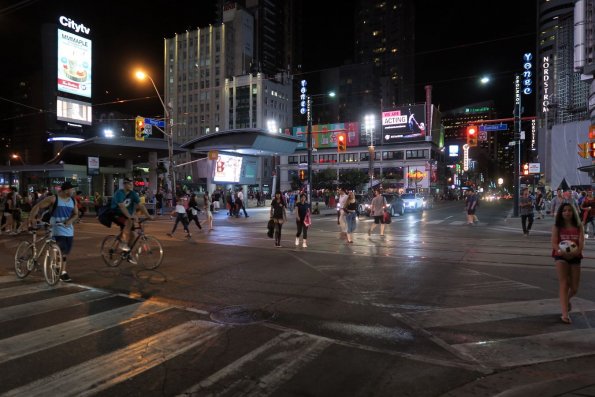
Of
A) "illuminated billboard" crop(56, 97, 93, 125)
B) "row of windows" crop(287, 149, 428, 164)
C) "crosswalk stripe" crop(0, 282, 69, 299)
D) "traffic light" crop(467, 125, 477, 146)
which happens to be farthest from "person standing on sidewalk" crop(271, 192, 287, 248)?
"row of windows" crop(287, 149, 428, 164)

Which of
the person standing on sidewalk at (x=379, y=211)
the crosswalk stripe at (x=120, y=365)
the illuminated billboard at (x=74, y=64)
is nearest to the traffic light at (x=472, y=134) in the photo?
the person standing on sidewalk at (x=379, y=211)

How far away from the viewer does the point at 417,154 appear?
91.5m

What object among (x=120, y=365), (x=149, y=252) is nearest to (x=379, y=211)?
(x=149, y=252)

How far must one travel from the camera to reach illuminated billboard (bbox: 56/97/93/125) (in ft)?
160

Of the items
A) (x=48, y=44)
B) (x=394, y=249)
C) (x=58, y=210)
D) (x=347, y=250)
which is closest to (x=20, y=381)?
(x=58, y=210)

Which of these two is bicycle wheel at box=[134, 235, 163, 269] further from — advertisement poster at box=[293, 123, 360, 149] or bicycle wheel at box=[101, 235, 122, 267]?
advertisement poster at box=[293, 123, 360, 149]

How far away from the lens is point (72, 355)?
4.51 meters

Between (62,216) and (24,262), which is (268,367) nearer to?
(62,216)

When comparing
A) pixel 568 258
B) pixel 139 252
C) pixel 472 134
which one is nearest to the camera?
pixel 568 258

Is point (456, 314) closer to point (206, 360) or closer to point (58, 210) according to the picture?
point (206, 360)

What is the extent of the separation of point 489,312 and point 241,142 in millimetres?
30334

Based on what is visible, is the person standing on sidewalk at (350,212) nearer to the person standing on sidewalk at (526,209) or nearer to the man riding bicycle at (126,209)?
the person standing on sidewalk at (526,209)

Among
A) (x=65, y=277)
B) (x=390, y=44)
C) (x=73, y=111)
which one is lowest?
(x=65, y=277)

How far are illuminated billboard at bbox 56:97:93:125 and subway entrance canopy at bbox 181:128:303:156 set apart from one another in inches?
820
